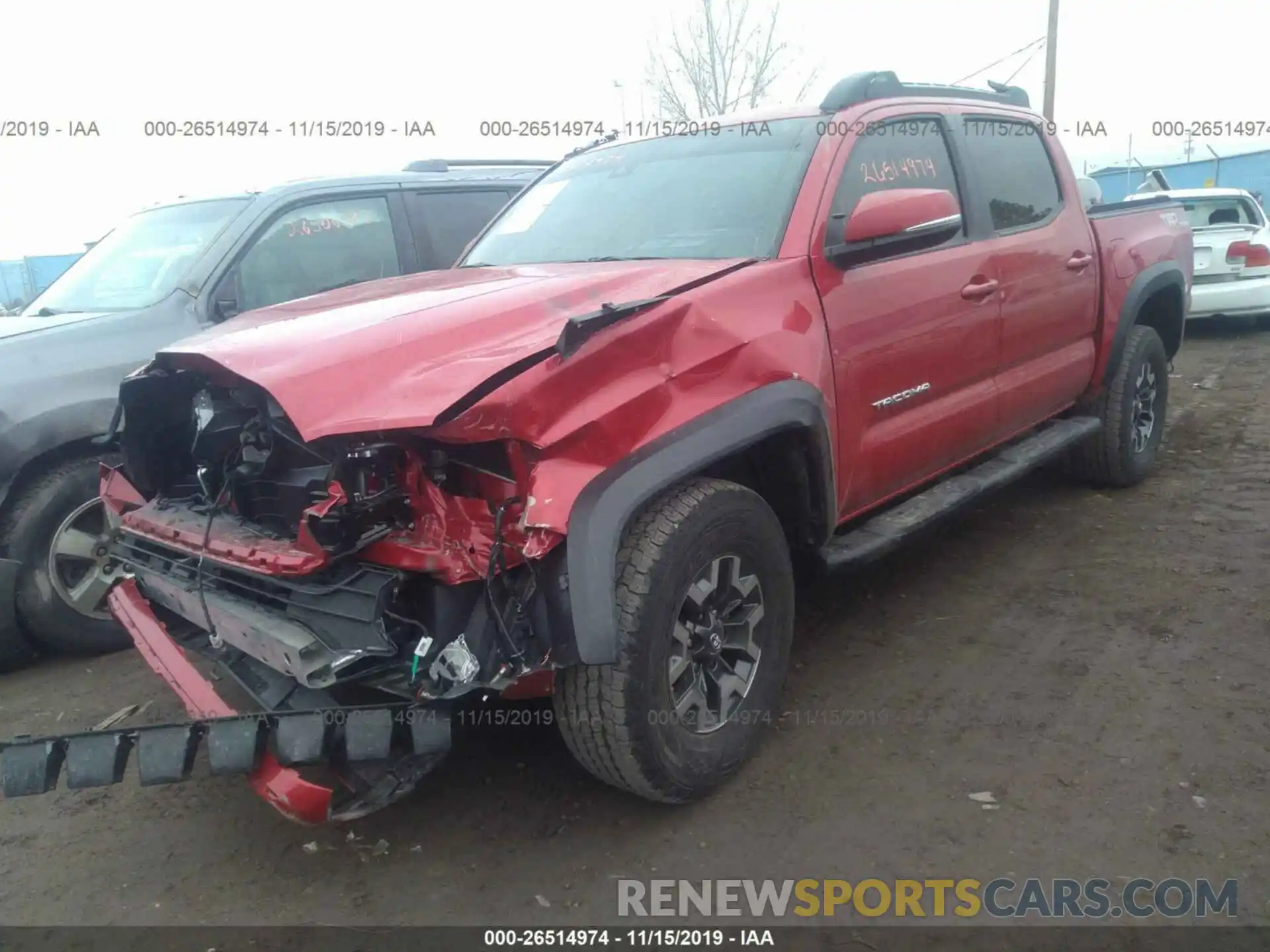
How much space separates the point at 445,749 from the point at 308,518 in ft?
2.10

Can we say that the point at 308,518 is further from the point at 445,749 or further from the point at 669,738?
the point at 669,738

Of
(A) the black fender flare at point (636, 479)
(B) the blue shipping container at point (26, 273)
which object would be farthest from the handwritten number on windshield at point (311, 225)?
(B) the blue shipping container at point (26, 273)

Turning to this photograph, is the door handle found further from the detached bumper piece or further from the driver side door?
the detached bumper piece

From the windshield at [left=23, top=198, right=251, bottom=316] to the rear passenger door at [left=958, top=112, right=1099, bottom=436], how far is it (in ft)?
11.5

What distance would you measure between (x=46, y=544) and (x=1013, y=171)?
4.39 meters

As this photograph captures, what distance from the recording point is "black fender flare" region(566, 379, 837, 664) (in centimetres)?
227

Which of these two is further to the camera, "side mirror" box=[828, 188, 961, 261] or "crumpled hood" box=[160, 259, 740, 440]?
"side mirror" box=[828, 188, 961, 261]

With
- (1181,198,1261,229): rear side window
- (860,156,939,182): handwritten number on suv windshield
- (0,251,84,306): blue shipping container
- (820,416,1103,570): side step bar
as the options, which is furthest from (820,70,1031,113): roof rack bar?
(0,251,84,306): blue shipping container

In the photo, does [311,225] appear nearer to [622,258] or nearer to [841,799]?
[622,258]

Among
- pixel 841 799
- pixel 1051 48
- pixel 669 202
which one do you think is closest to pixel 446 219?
pixel 669 202

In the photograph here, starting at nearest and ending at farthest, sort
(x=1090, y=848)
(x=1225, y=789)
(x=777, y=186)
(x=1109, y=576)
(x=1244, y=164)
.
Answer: (x=1090, y=848), (x=1225, y=789), (x=777, y=186), (x=1109, y=576), (x=1244, y=164)

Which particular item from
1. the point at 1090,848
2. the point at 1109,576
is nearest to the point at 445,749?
the point at 1090,848

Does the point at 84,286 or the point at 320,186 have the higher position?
the point at 320,186
